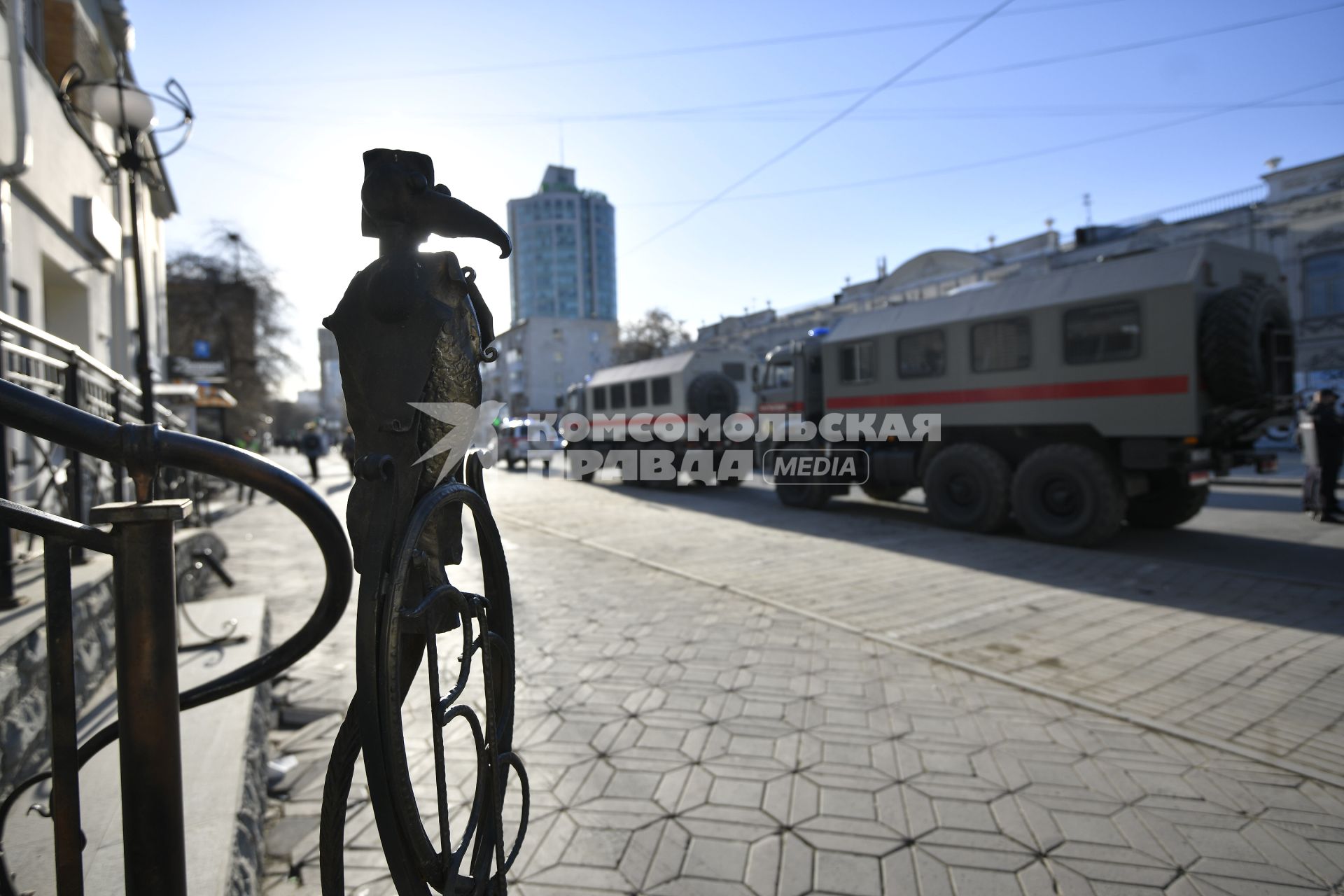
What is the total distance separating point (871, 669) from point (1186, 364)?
18.8 ft

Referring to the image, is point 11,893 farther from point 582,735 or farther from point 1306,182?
point 1306,182

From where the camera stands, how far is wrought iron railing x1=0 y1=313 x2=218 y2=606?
3107mm

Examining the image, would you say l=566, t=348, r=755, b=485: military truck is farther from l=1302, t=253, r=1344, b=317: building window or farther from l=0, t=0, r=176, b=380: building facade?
l=1302, t=253, r=1344, b=317: building window

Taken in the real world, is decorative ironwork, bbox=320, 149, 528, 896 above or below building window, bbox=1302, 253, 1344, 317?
below

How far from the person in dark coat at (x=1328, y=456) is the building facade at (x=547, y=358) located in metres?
64.9

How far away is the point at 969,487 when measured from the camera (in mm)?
9516

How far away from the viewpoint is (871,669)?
4379 mm

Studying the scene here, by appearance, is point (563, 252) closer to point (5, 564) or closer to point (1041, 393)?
point (1041, 393)

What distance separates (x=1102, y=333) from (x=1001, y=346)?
1262 mm

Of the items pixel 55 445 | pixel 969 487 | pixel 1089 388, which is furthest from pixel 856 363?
pixel 55 445

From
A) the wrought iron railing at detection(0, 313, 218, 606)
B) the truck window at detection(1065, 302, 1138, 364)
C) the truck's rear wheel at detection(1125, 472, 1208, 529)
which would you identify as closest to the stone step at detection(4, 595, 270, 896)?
the wrought iron railing at detection(0, 313, 218, 606)

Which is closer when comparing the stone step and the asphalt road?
the stone step

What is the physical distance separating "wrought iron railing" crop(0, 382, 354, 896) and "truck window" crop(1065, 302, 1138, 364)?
359 inches

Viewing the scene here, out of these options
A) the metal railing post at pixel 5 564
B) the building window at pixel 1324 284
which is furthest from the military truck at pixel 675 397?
the building window at pixel 1324 284
